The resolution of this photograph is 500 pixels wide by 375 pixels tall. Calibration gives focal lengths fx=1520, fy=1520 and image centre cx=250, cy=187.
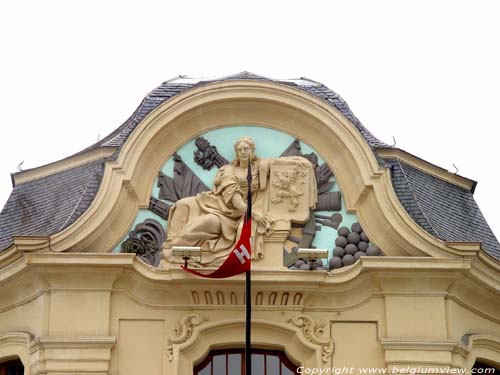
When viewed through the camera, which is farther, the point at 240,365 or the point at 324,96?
the point at 324,96

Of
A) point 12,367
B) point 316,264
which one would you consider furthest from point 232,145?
point 12,367

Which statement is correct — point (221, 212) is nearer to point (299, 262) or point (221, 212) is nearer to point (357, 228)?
point (299, 262)

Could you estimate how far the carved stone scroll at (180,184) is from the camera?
2375cm

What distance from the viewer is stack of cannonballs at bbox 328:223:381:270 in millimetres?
23281

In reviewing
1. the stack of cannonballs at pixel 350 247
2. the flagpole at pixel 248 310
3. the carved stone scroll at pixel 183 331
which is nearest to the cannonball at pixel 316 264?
the stack of cannonballs at pixel 350 247

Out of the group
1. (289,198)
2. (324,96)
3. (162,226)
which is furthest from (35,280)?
(324,96)

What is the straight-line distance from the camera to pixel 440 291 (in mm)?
23000

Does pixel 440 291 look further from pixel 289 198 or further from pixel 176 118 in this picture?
pixel 176 118

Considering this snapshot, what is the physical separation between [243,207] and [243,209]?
3 centimetres

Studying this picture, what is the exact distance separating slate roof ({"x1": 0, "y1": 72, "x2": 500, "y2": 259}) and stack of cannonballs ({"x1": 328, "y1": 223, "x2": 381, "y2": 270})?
849 millimetres

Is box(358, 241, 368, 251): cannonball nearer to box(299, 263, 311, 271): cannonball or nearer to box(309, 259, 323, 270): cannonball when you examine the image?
box(309, 259, 323, 270): cannonball

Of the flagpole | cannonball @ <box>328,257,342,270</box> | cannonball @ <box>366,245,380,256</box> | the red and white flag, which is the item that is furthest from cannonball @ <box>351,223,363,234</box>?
the red and white flag

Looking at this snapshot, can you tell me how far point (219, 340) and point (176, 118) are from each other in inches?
141

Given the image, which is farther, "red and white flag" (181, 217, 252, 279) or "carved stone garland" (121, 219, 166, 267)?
"carved stone garland" (121, 219, 166, 267)
